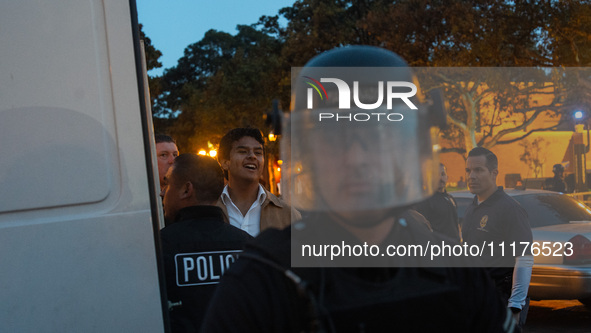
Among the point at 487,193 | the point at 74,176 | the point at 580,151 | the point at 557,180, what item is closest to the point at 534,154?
the point at 557,180

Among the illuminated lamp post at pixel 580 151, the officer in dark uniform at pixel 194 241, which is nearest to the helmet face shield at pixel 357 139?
the officer in dark uniform at pixel 194 241

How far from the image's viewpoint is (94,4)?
7.05ft

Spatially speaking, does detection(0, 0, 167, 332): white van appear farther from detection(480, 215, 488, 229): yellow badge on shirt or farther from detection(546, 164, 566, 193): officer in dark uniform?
detection(546, 164, 566, 193): officer in dark uniform

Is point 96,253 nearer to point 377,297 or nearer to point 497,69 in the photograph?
point 377,297

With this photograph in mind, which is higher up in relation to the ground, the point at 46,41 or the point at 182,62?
the point at 182,62

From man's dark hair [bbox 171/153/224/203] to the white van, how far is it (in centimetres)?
78

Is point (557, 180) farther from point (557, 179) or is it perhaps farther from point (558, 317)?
point (558, 317)

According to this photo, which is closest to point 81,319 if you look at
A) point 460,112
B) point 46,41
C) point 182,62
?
point 46,41

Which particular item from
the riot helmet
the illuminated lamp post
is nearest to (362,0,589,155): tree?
the illuminated lamp post

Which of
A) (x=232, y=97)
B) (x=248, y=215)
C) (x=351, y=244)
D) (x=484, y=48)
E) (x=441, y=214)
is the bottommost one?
(x=441, y=214)

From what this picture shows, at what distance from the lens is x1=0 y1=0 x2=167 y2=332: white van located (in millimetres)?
2020

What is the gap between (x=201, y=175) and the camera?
3.02 m

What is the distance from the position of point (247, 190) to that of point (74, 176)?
2.04m

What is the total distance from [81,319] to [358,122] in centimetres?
136
